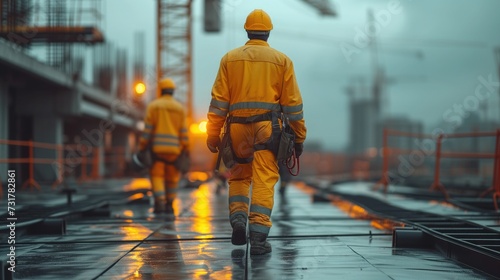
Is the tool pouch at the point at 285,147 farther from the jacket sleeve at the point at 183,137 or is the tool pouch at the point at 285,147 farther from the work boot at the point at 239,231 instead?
Answer: the jacket sleeve at the point at 183,137

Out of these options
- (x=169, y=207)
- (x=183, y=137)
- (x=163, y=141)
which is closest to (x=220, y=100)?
(x=163, y=141)

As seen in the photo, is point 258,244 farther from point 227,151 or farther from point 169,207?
point 169,207

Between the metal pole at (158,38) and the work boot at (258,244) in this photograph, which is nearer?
the work boot at (258,244)

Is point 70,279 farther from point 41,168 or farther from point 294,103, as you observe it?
point 41,168

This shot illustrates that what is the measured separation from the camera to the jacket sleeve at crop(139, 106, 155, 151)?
8877mm

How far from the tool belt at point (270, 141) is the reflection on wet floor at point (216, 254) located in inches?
28.1

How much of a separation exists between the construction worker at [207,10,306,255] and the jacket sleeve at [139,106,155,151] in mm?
3470

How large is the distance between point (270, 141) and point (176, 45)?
3888cm

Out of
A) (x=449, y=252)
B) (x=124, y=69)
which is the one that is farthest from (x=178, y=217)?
(x=124, y=69)

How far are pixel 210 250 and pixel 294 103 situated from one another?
1.33 metres

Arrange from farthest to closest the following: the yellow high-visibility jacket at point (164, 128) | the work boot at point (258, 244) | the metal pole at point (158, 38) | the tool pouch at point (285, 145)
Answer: the metal pole at point (158, 38) < the yellow high-visibility jacket at point (164, 128) < the tool pouch at point (285, 145) < the work boot at point (258, 244)

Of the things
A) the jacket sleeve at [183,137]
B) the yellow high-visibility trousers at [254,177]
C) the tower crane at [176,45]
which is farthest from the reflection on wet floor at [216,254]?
the tower crane at [176,45]

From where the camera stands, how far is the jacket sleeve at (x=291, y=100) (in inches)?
214

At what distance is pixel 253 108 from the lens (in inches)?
212
